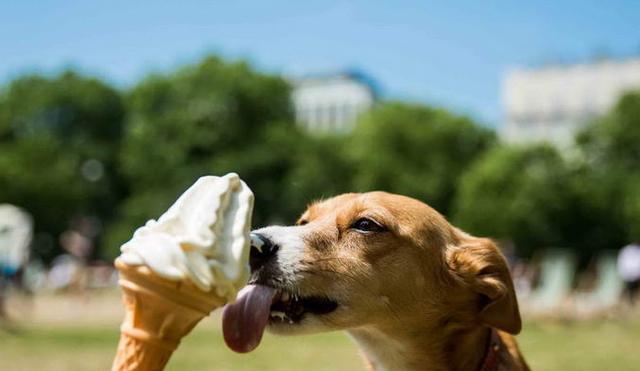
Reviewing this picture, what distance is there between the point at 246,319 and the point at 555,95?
98.4 m

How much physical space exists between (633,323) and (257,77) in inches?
1367

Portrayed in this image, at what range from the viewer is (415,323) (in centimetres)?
408

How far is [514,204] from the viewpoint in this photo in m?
53.7

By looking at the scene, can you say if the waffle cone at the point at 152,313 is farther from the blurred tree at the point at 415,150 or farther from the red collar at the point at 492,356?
the blurred tree at the point at 415,150

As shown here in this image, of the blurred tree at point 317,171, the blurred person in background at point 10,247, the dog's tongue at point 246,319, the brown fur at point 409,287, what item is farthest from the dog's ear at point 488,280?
the blurred tree at point 317,171

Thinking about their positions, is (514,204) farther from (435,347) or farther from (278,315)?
(278,315)

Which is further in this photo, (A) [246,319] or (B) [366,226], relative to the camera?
(B) [366,226]

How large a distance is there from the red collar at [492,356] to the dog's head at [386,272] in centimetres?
12

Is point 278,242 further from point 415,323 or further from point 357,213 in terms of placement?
point 415,323

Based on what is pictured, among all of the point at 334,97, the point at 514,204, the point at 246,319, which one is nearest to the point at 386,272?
the point at 246,319

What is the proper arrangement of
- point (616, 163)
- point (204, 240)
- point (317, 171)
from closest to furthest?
point (204, 240), point (317, 171), point (616, 163)

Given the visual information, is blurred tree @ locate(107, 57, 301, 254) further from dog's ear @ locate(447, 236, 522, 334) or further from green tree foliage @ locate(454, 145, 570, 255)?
dog's ear @ locate(447, 236, 522, 334)

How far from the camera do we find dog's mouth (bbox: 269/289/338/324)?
3761 mm

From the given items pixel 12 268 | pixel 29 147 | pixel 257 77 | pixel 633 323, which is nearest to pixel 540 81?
pixel 257 77
